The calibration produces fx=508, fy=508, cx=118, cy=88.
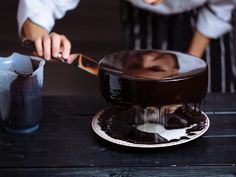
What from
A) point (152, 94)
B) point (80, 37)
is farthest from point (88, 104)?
point (80, 37)

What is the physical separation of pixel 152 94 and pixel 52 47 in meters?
0.26

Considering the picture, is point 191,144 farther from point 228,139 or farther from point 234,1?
point 234,1

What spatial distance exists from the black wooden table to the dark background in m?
1.29

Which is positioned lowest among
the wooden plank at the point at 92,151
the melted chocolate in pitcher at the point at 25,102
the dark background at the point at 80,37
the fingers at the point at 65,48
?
the dark background at the point at 80,37

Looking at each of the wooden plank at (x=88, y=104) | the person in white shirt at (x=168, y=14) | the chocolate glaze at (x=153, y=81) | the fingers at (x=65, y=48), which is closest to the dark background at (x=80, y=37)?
the person in white shirt at (x=168, y=14)

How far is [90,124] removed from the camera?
94 centimetres

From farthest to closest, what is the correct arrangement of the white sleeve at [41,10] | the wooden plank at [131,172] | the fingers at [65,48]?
the white sleeve at [41,10] < the fingers at [65,48] < the wooden plank at [131,172]

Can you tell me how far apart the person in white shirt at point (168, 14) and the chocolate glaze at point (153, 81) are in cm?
34

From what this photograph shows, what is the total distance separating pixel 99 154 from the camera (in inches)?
32.4

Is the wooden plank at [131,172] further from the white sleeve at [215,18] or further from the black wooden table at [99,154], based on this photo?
the white sleeve at [215,18]

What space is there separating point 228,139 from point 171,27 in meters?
0.69

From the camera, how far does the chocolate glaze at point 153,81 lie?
31.4 inches

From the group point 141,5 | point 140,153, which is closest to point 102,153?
point 140,153

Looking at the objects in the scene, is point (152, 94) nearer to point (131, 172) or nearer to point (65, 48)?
point (131, 172)
